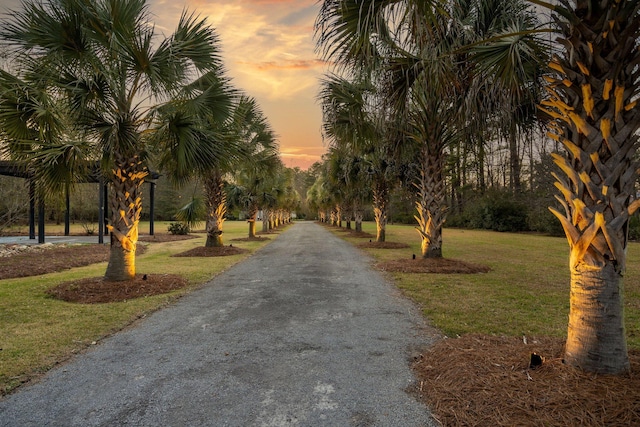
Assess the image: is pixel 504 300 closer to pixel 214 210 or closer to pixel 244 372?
pixel 244 372

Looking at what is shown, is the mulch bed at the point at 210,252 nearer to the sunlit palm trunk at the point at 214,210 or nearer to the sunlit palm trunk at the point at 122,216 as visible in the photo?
the sunlit palm trunk at the point at 214,210

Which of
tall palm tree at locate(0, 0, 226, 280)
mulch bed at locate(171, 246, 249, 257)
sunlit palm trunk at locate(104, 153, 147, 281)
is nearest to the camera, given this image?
tall palm tree at locate(0, 0, 226, 280)

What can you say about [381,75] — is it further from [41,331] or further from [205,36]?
[41,331]

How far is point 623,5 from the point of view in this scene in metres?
2.69

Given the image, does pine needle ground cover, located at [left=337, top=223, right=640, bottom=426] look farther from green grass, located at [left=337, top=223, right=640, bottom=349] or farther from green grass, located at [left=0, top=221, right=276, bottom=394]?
green grass, located at [left=0, top=221, right=276, bottom=394]

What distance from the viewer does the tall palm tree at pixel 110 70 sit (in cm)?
598

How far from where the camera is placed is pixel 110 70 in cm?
639

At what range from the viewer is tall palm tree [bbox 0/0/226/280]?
598cm

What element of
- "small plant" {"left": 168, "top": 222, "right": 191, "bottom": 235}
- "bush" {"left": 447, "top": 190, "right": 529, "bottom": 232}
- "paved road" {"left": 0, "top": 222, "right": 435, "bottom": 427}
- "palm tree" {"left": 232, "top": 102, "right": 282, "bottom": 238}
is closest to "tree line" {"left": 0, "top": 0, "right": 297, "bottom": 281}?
"paved road" {"left": 0, "top": 222, "right": 435, "bottom": 427}

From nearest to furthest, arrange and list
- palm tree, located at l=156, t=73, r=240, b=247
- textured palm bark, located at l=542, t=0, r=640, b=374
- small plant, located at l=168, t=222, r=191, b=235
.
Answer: textured palm bark, located at l=542, t=0, r=640, b=374
palm tree, located at l=156, t=73, r=240, b=247
small plant, located at l=168, t=222, r=191, b=235

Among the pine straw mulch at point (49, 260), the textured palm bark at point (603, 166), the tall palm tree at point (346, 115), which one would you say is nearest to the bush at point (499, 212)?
the tall palm tree at point (346, 115)

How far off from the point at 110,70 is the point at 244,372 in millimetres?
6107

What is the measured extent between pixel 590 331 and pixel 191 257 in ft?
39.3

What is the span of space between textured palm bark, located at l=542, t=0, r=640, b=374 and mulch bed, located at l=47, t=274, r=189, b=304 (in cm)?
661
